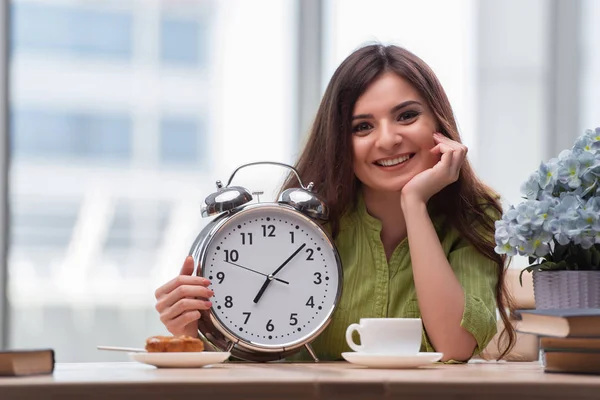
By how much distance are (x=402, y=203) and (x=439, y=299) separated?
0.75 feet

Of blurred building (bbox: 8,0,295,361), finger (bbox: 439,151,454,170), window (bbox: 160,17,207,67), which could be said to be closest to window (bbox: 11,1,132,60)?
blurred building (bbox: 8,0,295,361)

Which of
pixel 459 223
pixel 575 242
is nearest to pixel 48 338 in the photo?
pixel 459 223

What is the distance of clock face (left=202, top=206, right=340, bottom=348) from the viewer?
65.8 inches

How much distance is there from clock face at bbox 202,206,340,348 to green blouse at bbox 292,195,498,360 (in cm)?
25

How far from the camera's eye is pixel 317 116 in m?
2.13

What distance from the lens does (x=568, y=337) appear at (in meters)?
1.28

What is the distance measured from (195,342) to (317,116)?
82cm

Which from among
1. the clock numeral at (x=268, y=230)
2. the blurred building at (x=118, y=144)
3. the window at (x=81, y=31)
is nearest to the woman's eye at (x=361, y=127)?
the clock numeral at (x=268, y=230)

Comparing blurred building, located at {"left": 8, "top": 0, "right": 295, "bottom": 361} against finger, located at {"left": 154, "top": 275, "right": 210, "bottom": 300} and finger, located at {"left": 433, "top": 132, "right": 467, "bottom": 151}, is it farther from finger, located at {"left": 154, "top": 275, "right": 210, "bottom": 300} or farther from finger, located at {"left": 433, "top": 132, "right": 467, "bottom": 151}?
finger, located at {"left": 154, "top": 275, "right": 210, "bottom": 300}

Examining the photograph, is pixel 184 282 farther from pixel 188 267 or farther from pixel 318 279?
pixel 318 279

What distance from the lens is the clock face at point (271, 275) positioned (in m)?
1.67

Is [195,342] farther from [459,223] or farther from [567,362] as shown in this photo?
[459,223]

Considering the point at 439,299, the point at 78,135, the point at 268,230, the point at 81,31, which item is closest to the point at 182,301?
the point at 268,230

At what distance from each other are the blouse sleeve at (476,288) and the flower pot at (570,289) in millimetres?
291
